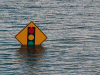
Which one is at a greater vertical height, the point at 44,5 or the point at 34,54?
the point at 44,5

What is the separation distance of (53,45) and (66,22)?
19.3 feet

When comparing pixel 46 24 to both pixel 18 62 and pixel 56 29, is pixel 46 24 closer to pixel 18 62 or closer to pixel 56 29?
pixel 56 29

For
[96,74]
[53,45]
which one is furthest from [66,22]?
[96,74]

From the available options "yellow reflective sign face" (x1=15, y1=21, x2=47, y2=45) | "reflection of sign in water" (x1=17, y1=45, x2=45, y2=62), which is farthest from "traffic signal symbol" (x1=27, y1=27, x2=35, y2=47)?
"reflection of sign in water" (x1=17, y1=45, x2=45, y2=62)

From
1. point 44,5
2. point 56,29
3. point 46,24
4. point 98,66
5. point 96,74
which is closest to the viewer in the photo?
point 96,74

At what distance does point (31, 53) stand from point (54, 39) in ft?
9.54

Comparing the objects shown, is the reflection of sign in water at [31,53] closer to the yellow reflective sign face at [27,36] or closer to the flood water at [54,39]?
the flood water at [54,39]

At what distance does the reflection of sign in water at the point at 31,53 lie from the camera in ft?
53.2

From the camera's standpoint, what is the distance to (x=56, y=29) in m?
22.2

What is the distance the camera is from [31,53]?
17.1 meters

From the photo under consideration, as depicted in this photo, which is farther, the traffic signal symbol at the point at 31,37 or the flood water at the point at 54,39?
the traffic signal symbol at the point at 31,37


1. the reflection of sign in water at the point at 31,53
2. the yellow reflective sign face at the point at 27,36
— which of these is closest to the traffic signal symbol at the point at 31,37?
the yellow reflective sign face at the point at 27,36

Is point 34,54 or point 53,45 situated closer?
point 34,54

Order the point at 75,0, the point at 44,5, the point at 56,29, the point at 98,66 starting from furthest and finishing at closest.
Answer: the point at 75,0 → the point at 44,5 → the point at 56,29 → the point at 98,66
